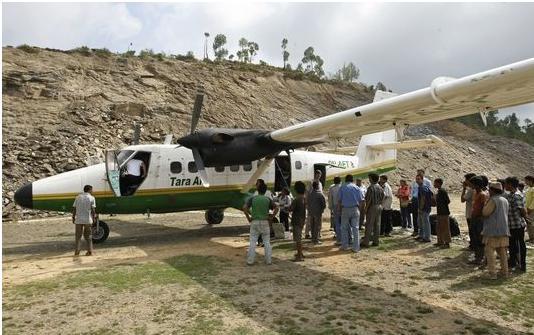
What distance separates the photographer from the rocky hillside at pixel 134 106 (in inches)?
922

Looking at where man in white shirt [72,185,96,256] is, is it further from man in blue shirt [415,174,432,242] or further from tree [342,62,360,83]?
tree [342,62,360,83]

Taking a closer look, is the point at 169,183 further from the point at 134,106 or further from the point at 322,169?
the point at 134,106

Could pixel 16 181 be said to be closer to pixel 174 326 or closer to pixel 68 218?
pixel 68 218

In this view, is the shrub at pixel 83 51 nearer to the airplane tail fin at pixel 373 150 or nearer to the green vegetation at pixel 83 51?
the green vegetation at pixel 83 51

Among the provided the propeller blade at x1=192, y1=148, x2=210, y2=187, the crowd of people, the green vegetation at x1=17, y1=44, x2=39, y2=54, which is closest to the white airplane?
the propeller blade at x1=192, y1=148, x2=210, y2=187

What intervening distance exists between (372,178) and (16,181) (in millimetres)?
17923

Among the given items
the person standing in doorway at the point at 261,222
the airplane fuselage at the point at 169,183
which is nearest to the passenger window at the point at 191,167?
the airplane fuselage at the point at 169,183

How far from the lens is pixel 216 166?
13125 mm

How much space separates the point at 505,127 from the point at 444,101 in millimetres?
72292

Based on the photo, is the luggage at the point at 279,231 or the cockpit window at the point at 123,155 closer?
the luggage at the point at 279,231

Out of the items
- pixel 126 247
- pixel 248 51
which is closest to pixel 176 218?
pixel 126 247

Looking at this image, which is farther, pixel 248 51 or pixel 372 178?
pixel 248 51

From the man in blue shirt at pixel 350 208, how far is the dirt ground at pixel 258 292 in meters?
0.45

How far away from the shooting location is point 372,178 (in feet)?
35.7
